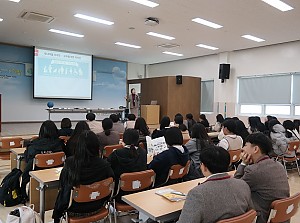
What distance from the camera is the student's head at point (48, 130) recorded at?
3346 mm

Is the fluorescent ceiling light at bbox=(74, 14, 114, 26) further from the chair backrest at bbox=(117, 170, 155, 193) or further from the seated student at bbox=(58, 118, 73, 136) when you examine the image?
the chair backrest at bbox=(117, 170, 155, 193)

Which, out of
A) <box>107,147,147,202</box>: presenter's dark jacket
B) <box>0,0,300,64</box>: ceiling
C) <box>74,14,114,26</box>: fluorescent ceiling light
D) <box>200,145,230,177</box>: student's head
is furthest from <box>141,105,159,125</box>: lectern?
<box>200,145,230,177</box>: student's head

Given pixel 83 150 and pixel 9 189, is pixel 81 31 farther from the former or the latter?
pixel 83 150

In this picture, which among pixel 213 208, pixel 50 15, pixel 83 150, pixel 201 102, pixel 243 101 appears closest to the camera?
pixel 213 208

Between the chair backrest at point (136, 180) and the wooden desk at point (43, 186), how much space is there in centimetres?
62

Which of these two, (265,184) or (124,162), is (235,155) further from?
(265,184)

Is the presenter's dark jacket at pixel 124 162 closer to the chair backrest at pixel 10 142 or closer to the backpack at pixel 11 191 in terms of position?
the backpack at pixel 11 191

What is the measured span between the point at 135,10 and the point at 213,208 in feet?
18.2

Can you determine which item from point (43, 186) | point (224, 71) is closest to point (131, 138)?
point (43, 186)

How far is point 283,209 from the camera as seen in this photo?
1859 mm

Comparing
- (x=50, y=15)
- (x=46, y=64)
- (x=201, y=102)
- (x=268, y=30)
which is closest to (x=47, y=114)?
(x=46, y=64)

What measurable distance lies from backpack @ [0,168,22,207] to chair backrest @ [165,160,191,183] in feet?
6.78

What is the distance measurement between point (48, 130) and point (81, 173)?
1402 mm

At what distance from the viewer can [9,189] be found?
3490 millimetres
